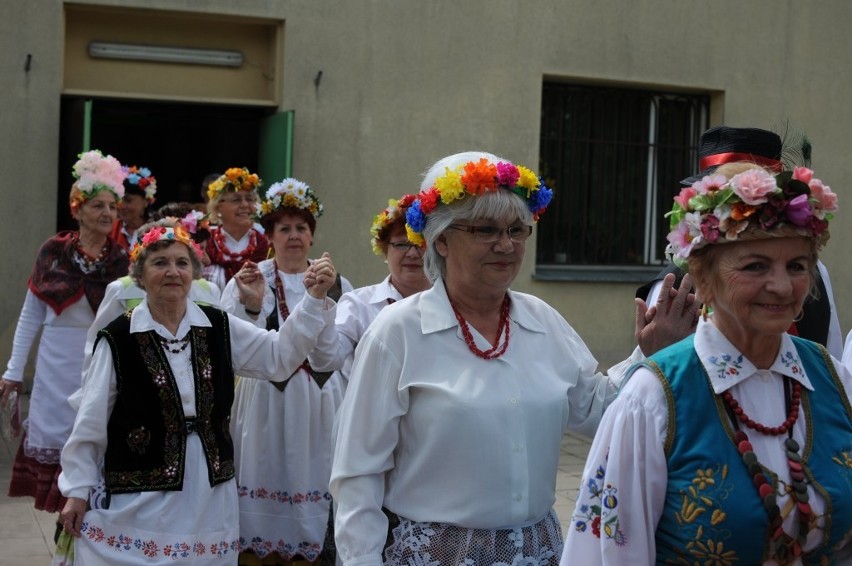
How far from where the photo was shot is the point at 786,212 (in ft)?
8.71

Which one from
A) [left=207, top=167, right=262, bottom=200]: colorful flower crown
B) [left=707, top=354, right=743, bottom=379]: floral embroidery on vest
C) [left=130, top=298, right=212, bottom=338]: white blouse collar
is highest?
[left=207, top=167, right=262, bottom=200]: colorful flower crown

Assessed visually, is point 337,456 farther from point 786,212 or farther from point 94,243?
point 94,243

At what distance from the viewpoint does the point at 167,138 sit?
51.6ft

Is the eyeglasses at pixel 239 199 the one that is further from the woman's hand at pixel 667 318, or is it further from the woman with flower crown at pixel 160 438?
the woman's hand at pixel 667 318

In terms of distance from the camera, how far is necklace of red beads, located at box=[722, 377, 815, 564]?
2.56 meters

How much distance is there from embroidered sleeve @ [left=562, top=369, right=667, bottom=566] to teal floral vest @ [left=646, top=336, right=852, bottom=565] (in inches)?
1.1

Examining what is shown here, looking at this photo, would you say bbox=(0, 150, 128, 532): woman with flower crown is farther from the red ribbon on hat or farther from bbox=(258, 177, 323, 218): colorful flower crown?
the red ribbon on hat

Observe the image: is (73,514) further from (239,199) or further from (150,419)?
(239,199)

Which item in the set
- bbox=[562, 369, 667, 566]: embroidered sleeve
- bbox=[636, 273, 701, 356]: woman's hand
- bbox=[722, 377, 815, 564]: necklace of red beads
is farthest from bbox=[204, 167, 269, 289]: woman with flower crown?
bbox=[722, 377, 815, 564]: necklace of red beads

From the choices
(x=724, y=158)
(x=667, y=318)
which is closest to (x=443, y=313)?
(x=667, y=318)

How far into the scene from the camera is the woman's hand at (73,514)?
4664mm

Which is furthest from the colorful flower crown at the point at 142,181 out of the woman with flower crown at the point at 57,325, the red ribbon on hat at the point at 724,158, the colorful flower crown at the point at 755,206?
the colorful flower crown at the point at 755,206

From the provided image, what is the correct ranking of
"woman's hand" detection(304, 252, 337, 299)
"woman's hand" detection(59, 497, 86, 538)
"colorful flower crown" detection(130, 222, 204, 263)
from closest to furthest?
1. "woman's hand" detection(59, 497, 86, 538)
2. "woman's hand" detection(304, 252, 337, 299)
3. "colorful flower crown" detection(130, 222, 204, 263)

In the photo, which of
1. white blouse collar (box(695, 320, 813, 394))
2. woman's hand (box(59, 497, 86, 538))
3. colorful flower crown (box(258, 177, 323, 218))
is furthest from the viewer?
colorful flower crown (box(258, 177, 323, 218))
